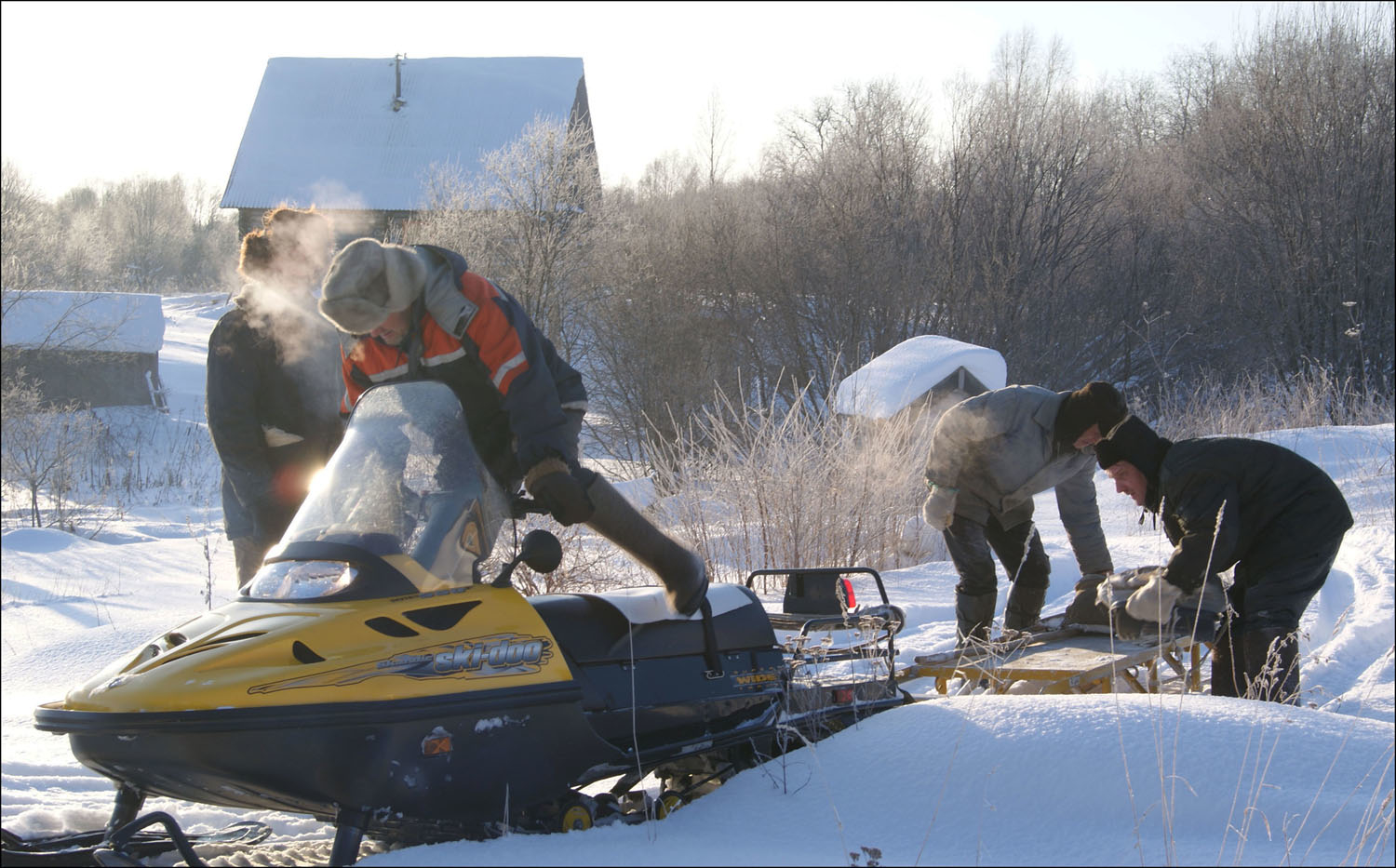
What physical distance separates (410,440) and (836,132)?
22.2 meters

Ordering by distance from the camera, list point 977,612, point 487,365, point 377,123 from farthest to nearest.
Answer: point 377,123 → point 977,612 → point 487,365

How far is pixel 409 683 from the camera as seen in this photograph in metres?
2.56

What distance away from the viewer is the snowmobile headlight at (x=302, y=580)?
2.70m

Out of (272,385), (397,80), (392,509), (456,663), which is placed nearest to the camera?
(456,663)

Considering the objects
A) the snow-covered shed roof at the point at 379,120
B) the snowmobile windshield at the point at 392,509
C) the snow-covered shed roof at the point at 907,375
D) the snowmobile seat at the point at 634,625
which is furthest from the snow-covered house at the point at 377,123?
the snowmobile windshield at the point at 392,509

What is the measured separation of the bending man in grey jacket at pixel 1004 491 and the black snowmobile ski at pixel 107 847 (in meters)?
3.80

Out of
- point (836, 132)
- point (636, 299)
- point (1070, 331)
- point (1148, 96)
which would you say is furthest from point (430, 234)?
point (1148, 96)

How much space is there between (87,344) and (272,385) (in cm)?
2207

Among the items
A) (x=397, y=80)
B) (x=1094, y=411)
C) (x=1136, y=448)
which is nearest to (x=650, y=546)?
(x=1136, y=448)

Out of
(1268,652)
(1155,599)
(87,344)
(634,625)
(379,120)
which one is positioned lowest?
(1268,652)

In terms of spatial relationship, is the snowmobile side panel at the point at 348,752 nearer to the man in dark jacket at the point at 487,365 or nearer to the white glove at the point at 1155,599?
the man in dark jacket at the point at 487,365

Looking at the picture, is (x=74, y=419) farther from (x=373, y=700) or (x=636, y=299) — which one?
(x=373, y=700)

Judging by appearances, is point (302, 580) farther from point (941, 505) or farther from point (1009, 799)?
point (941, 505)

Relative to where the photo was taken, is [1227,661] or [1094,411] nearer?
[1227,661]
